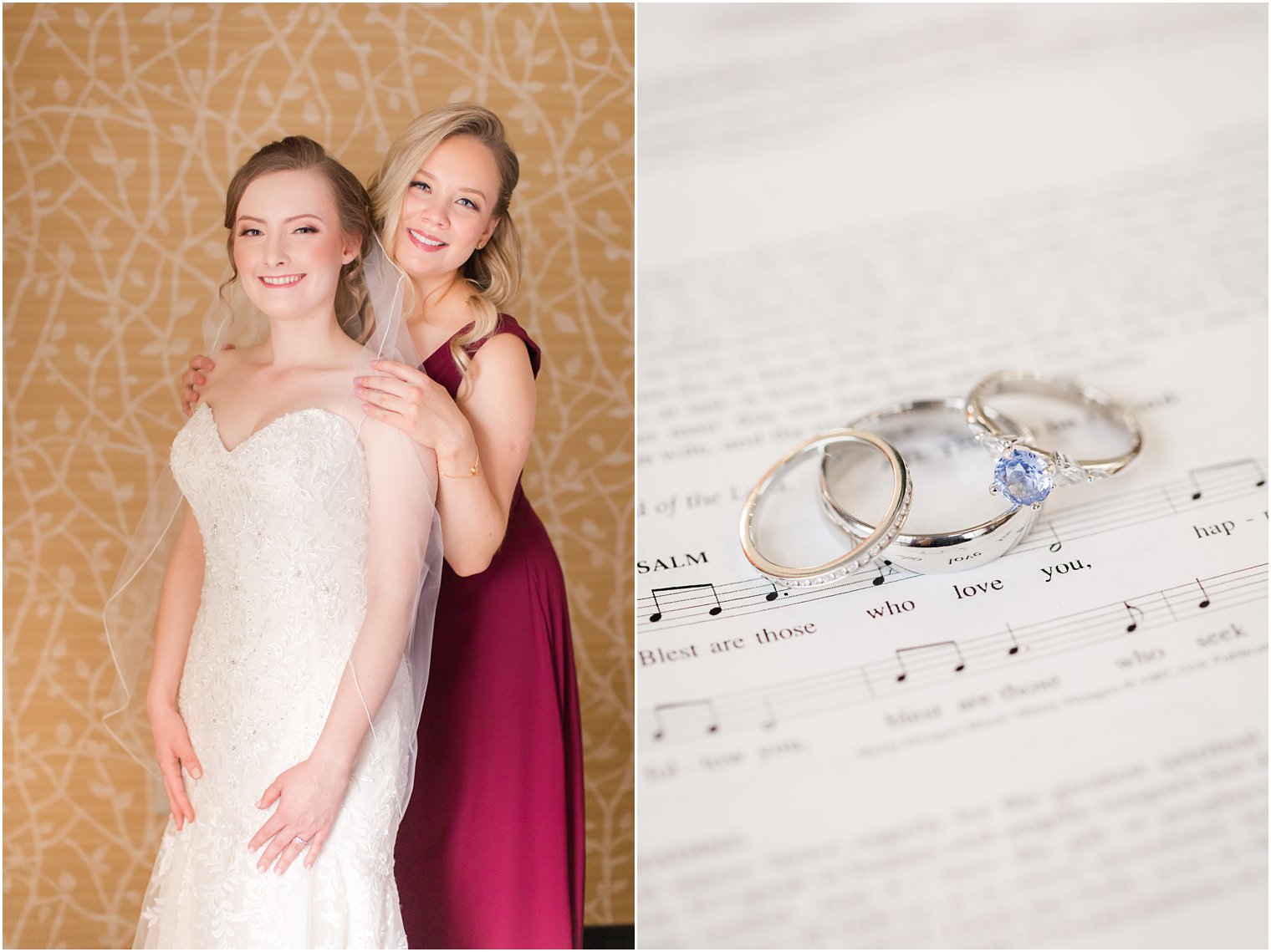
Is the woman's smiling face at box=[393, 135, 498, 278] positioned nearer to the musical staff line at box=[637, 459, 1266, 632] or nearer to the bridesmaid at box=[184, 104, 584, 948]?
the bridesmaid at box=[184, 104, 584, 948]

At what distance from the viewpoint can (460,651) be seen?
1.05 meters

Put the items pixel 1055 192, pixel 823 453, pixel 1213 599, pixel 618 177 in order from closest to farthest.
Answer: pixel 1213 599
pixel 823 453
pixel 618 177
pixel 1055 192

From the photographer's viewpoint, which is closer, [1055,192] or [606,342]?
[606,342]

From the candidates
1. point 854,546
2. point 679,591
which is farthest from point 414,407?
point 854,546

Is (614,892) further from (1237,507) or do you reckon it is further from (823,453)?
(1237,507)

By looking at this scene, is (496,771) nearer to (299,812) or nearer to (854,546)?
(299,812)

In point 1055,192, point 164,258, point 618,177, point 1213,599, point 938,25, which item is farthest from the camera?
point 938,25

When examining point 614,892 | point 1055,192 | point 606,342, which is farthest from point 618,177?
point 614,892

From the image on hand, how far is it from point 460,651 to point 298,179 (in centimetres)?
51

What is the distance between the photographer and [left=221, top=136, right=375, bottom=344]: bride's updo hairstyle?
91 cm

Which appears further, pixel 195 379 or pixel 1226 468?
pixel 1226 468

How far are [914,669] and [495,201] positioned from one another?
63 cm

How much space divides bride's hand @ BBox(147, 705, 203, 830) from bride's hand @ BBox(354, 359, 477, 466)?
1.26ft

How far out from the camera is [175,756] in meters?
0.96
